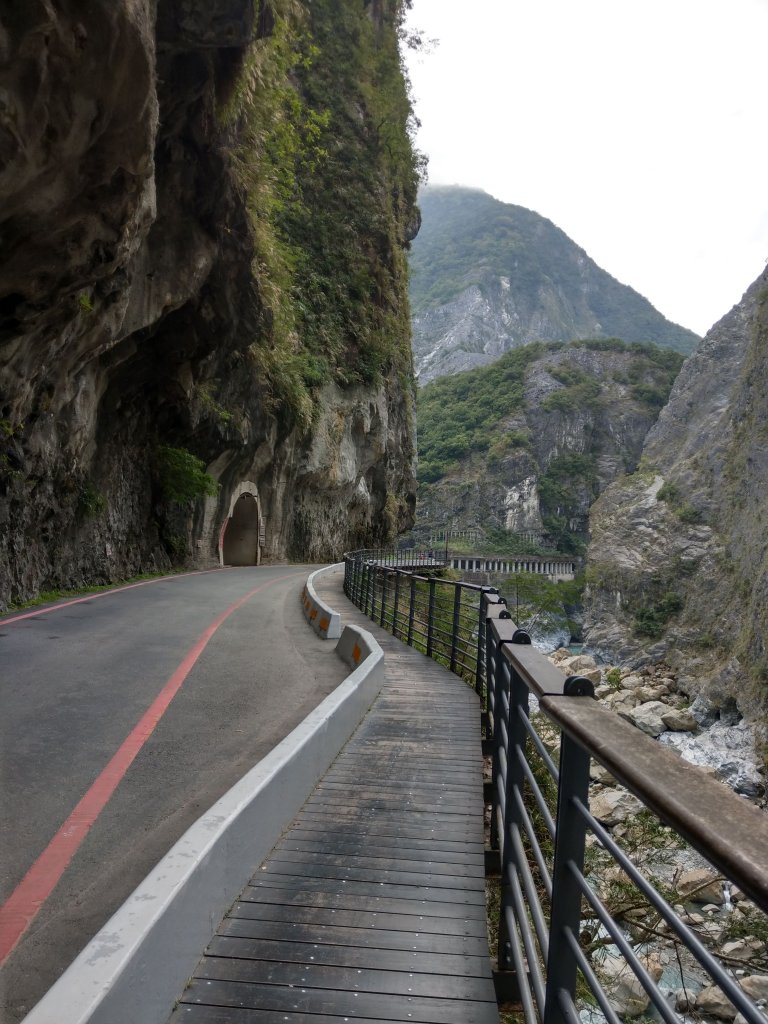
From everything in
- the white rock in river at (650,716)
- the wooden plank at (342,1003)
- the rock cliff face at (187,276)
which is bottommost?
the white rock in river at (650,716)

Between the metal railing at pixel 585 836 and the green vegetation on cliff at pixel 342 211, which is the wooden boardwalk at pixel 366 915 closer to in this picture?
the metal railing at pixel 585 836

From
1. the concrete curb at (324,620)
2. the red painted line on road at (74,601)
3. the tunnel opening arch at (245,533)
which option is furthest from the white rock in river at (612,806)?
the tunnel opening arch at (245,533)

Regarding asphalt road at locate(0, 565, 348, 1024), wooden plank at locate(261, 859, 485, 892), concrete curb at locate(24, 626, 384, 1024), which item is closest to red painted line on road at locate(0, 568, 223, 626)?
asphalt road at locate(0, 565, 348, 1024)

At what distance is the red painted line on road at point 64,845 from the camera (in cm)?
325

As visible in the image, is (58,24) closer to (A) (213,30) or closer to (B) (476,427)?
(A) (213,30)

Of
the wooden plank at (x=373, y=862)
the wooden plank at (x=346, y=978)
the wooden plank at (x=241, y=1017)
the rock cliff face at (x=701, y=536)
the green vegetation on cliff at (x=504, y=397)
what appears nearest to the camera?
the wooden plank at (x=241, y=1017)

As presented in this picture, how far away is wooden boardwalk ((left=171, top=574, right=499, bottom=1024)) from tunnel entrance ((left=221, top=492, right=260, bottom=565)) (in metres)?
29.2

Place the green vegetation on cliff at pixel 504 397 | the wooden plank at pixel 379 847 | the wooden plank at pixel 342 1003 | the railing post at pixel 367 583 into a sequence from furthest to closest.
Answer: the green vegetation on cliff at pixel 504 397 < the railing post at pixel 367 583 < the wooden plank at pixel 379 847 < the wooden plank at pixel 342 1003

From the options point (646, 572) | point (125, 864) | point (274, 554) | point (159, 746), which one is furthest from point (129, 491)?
point (646, 572)

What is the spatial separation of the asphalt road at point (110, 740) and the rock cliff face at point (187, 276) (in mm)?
4479

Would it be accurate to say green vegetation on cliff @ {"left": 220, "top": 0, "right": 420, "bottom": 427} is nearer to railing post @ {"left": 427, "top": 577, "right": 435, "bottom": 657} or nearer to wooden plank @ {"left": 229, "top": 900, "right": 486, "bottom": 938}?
railing post @ {"left": 427, "top": 577, "right": 435, "bottom": 657}

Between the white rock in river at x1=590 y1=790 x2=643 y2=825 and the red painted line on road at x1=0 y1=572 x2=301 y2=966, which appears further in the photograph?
the white rock in river at x1=590 y1=790 x2=643 y2=825

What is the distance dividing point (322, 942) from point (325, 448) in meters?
33.2

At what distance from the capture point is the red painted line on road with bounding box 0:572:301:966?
3.25 metres
